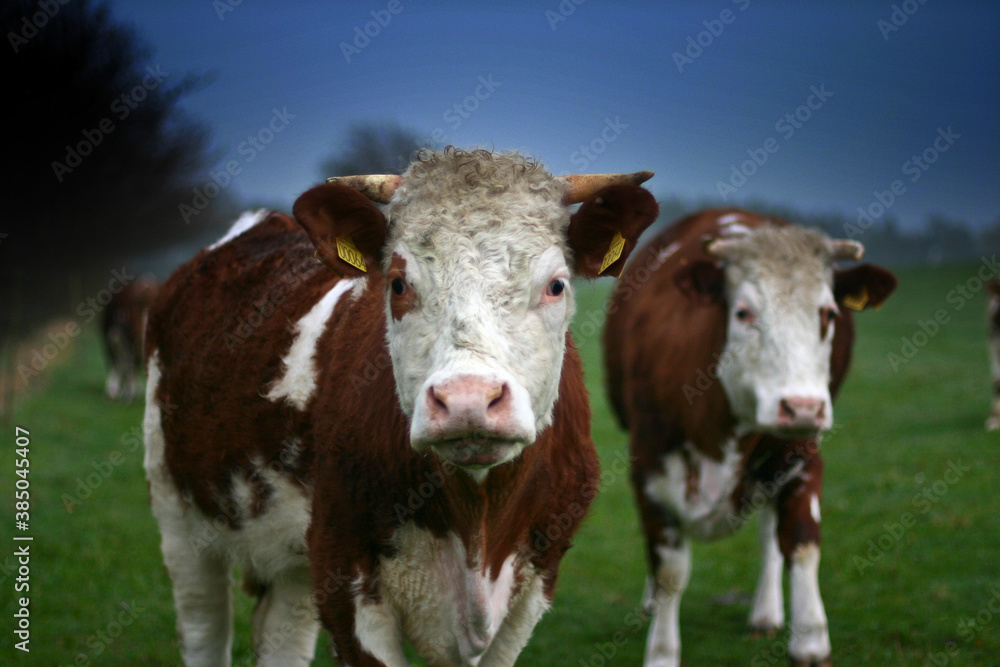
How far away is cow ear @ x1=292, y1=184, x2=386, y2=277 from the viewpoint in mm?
2613

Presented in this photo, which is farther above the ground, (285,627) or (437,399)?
(437,399)

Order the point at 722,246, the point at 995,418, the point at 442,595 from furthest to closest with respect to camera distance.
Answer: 1. the point at 995,418
2. the point at 722,246
3. the point at 442,595

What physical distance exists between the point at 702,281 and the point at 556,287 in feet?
8.50

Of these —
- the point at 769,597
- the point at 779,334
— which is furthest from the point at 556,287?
the point at 769,597

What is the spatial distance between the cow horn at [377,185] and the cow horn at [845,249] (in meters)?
2.92

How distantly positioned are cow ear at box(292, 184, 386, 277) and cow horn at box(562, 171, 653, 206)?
61 centimetres

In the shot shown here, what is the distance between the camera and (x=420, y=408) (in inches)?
85.5

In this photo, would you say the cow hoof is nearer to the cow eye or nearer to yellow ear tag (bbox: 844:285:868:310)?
yellow ear tag (bbox: 844:285:868:310)

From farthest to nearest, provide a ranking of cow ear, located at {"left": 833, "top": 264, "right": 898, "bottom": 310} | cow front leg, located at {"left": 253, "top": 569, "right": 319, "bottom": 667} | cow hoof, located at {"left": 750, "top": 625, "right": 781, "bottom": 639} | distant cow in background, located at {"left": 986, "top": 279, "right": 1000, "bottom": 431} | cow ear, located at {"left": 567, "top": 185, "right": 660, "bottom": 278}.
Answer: distant cow in background, located at {"left": 986, "top": 279, "right": 1000, "bottom": 431}, cow hoof, located at {"left": 750, "top": 625, "right": 781, "bottom": 639}, cow ear, located at {"left": 833, "top": 264, "right": 898, "bottom": 310}, cow front leg, located at {"left": 253, "top": 569, "right": 319, "bottom": 667}, cow ear, located at {"left": 567, "top": 185, "right": 660, "bottom": 278}

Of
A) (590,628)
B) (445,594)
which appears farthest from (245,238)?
(590,628)

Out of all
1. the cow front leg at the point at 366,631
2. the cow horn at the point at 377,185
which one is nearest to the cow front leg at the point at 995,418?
the cow front leg at the point at 366,631

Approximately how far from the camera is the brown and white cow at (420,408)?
237 cm

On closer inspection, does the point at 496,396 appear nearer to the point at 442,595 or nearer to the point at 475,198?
the point at 475,198

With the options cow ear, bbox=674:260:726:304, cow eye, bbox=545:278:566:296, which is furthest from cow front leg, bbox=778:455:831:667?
cow eye, bbox=545:278:566:296
